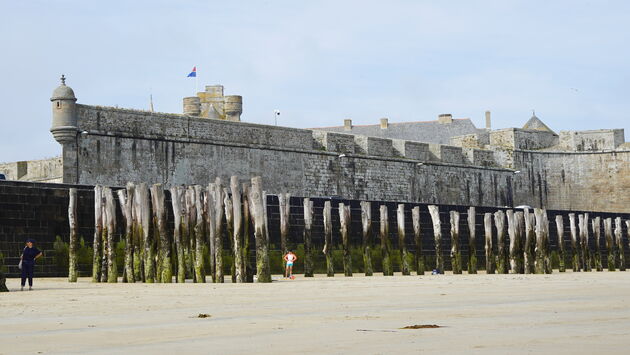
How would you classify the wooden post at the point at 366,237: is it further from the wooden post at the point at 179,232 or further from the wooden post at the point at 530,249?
the wooden post at the point at 179,232

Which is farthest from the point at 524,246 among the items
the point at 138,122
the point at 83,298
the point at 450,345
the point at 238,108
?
the point at 238,108

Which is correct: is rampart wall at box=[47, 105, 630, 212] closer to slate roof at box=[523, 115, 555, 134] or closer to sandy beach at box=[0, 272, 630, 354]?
slate roof at box=[523, 115, 555, 134]

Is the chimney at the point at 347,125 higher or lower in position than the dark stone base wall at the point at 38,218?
higher

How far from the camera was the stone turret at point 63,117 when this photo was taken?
29516 millimetres

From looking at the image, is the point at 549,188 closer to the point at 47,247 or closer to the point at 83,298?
the point at 47,247

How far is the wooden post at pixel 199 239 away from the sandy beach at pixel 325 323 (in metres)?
5.78

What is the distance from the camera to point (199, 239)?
19469 millimetres

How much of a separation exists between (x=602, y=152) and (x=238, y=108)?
1840 centimetres

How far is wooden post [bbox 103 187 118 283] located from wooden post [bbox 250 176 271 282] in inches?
125

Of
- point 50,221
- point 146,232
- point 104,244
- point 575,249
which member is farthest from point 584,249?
point 50,221

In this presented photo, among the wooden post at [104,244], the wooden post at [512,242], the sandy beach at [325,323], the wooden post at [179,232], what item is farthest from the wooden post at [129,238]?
the wooden post at [512,242]

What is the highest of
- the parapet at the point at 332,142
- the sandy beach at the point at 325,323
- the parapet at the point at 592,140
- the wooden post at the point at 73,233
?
the parapet at the point at 592,140

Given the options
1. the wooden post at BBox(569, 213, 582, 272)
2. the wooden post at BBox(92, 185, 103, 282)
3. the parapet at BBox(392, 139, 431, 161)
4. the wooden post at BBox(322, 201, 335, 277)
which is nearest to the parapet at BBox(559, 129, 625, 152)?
the parapet at BBox(392, 139, 431, 161)

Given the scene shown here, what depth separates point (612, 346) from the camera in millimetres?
5809
